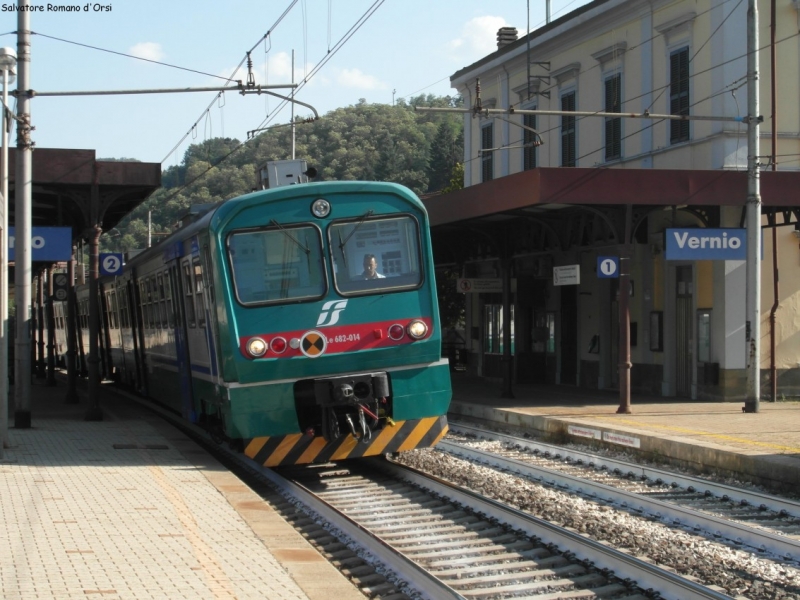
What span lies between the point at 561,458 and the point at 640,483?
89.3 inches

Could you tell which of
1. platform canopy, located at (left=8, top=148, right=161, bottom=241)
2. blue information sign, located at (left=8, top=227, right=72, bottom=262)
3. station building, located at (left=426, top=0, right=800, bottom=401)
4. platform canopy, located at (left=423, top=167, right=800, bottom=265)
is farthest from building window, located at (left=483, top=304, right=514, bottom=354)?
blue information sign, located at (left=8, top=227, right=72, bottom=262)

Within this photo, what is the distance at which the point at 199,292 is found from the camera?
12.3 m

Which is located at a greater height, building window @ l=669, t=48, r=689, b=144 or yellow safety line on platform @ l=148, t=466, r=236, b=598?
building window @ l=669, t=48, r=689, b=144

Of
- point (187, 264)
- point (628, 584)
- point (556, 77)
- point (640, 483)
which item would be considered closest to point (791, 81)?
point (556, 77)

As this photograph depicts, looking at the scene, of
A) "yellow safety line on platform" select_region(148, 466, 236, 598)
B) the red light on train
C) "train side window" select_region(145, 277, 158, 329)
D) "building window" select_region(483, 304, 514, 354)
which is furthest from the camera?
"building window" select_region(483, 304, 514, 354)

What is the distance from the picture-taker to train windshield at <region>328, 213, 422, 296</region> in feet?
36.8

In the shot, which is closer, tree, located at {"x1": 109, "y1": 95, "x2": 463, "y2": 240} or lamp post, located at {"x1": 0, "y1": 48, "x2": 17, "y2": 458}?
lamp post, located at {"x1": 0, "y1": 48, "x2": 17, "y2": 458}

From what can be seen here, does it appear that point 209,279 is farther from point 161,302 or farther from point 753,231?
point 753,231

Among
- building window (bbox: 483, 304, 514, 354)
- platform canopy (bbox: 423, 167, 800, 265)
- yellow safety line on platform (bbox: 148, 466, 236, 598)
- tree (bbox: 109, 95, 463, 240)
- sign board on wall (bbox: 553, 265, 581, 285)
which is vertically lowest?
yellow safety line on platform (bbox: 148, 466, 236, 598)

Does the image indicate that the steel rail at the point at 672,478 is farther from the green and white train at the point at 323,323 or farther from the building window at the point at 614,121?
the building window at the point at 614,121

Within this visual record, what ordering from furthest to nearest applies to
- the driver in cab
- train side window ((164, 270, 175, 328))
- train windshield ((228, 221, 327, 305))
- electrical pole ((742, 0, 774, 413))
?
electrical pole ((742, 0, 774, 413)) < train side window ((164, 270, 175, 328)) < the driver in cab < train windshield ((228, 221, 327, 305))

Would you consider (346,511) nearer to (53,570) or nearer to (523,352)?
(53,570)

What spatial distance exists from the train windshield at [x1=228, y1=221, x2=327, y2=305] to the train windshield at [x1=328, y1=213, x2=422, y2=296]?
0.22 metres

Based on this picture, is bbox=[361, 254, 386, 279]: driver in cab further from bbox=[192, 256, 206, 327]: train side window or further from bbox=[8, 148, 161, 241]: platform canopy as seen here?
bbox=[8, 148, 161, 241]: platform canopy
